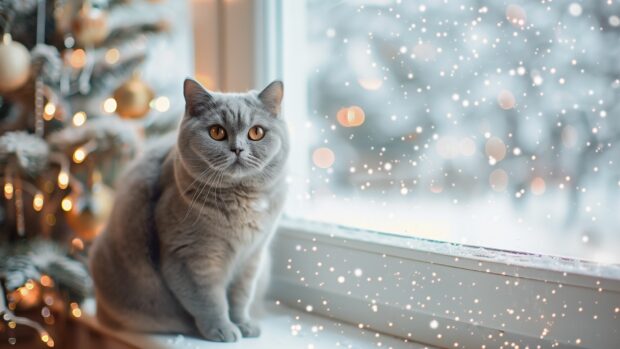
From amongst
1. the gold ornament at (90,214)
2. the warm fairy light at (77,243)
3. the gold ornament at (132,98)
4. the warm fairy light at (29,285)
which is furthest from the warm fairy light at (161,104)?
the warm fairy light at (29,285)

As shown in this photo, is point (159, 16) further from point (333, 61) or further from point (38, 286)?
point (38, 286)

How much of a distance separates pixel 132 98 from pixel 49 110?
21 cm

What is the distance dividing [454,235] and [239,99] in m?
0.41

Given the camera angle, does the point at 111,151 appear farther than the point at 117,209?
Yes

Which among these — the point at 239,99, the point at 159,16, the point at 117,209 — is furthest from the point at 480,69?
the point at 159,16

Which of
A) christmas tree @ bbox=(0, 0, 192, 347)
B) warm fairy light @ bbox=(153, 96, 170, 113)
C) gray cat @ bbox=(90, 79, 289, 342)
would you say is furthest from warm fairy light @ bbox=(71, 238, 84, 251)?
warm fairy light @ bbox=(153, 96, 170, 113)

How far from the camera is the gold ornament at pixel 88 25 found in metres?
1.20

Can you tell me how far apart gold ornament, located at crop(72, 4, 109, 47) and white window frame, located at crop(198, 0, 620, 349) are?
0.24m

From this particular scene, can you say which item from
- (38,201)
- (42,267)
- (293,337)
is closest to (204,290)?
(293,337)

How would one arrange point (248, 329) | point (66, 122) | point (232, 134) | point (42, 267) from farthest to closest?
point (66, 122) < point (42, 267) < point (248, 329) < point (232, 134)

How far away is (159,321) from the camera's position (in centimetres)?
106

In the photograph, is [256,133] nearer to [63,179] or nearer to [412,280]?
[412,280]

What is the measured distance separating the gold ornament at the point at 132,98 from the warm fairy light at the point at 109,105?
3.2 inches

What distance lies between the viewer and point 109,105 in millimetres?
1330
